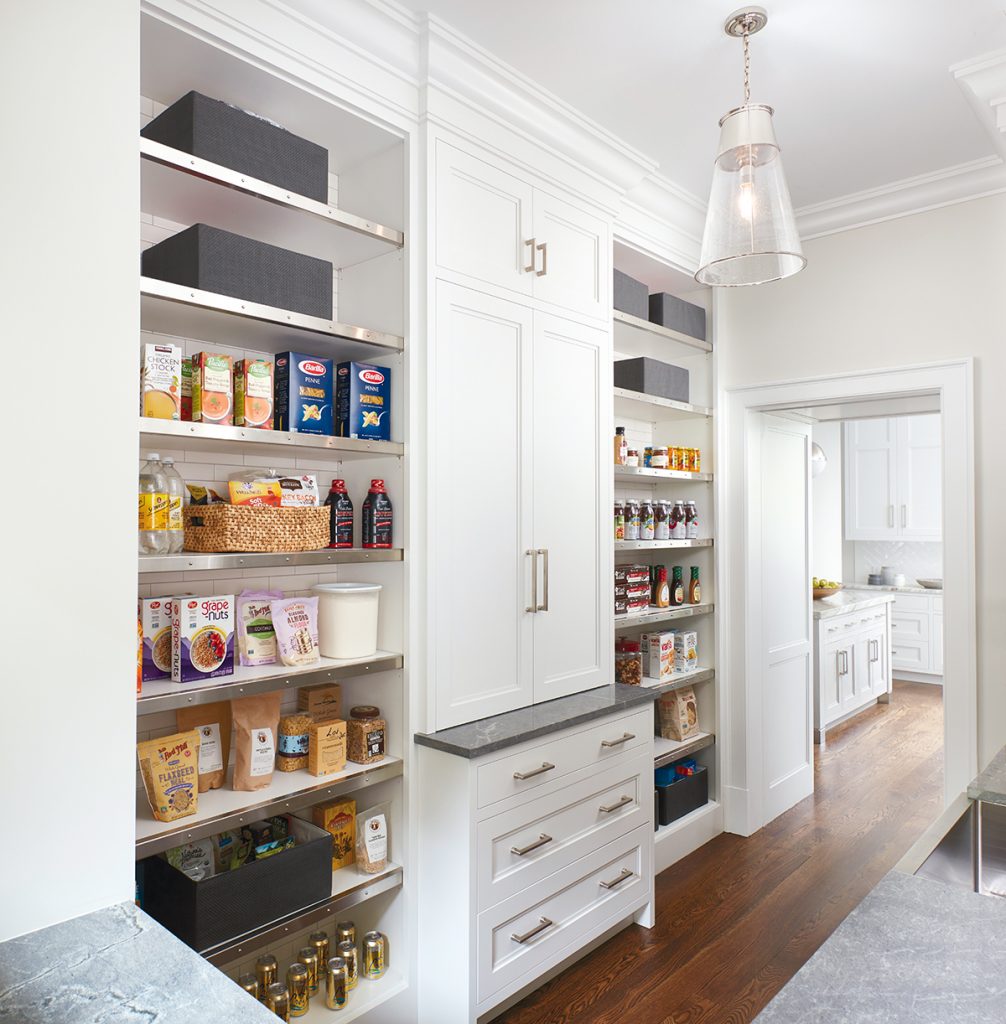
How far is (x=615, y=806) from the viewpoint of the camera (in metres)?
2.57

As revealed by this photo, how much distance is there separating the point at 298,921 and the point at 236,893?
7.7 inches

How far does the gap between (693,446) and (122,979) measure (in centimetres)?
322

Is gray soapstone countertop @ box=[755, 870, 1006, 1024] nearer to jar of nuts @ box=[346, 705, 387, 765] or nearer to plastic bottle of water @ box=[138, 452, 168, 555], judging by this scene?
jar of nuts @ box=[346, 705, 387, 765]

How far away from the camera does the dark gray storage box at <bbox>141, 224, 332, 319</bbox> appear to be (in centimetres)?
180

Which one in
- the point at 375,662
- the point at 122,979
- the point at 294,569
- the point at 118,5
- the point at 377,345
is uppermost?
the point at 118,5

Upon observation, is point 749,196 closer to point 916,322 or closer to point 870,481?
point 916,322

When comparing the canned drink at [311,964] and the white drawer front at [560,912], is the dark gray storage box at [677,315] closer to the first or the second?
the white drawer front at [560,912]

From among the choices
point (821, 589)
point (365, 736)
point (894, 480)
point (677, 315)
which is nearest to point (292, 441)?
point (365, 736)

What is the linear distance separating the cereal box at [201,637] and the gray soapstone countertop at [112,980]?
0.69 meters

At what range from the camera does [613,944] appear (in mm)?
2637

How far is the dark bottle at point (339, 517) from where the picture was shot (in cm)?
220

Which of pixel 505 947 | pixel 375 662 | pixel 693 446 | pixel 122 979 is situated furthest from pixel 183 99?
pixel 693 446

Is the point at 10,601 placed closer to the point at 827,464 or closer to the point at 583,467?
the point at 583,467

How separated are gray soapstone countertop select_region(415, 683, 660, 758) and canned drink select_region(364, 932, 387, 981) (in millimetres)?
568
